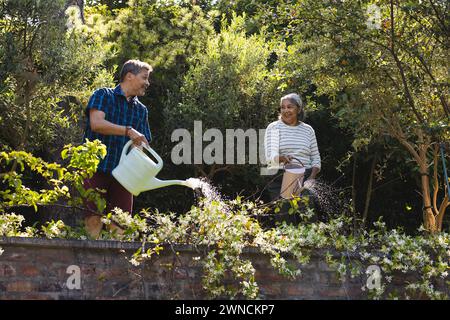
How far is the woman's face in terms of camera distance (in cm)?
597

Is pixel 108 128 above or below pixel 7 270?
above

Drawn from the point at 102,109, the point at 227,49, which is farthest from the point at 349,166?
the point at 102,109

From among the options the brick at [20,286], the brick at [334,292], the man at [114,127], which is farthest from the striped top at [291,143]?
the brick at [20,286]

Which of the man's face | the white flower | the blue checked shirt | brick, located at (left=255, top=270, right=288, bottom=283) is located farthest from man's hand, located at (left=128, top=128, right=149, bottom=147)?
brick, located at (left=255, top=270, right=288, bottom=283)

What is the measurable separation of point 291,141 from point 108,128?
1.40m

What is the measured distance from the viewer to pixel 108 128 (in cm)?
505

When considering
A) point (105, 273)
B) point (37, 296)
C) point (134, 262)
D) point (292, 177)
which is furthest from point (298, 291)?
point (37, 296)

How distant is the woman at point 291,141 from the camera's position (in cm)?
587

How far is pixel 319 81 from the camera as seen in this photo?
21.6 feet

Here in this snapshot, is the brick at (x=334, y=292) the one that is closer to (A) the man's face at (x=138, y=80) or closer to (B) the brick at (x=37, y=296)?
(B) the brick at (x=37, y=296)

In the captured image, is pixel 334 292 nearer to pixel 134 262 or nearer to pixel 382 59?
pixel 134 262

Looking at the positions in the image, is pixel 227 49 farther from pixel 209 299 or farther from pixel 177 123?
pixel 209 299

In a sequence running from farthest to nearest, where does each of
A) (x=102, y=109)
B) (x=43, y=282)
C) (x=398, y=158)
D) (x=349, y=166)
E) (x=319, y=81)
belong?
1. (x=349, y=166)
2. (x=398, y=158)
3. (x=319, y=81)
4. (x=102, y=109)
5. (x=43, y=282)
